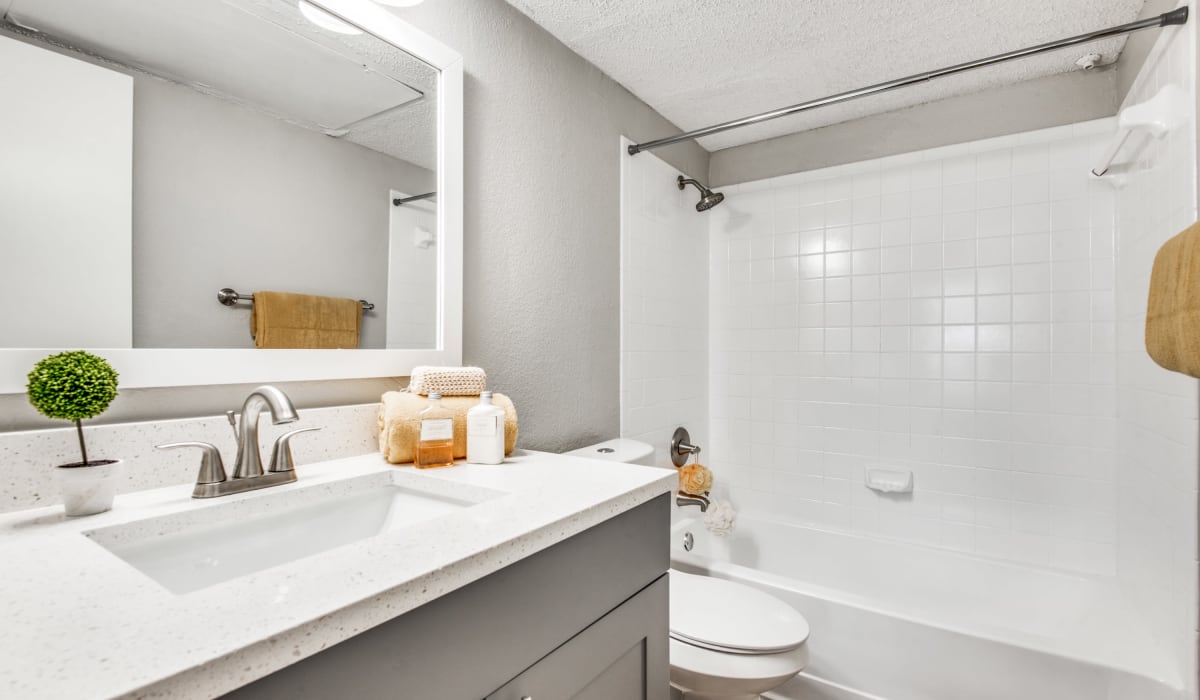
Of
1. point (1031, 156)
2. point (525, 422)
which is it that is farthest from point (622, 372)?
point (1031, 156)

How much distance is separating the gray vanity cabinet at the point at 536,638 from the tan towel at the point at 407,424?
0.42 meters

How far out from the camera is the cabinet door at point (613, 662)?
29.3 inches

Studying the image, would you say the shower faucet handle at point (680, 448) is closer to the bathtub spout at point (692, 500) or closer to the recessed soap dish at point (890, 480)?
the bathtub spout at point (692, 500)

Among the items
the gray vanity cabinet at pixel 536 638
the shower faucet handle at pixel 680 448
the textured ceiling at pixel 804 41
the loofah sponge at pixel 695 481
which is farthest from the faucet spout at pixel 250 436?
the shower faucet handle at pixel 680 448

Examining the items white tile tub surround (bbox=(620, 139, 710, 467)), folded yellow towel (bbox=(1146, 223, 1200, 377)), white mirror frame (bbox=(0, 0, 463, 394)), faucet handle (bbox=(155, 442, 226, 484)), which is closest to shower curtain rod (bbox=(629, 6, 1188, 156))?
white tile tub surround (bbox=(620, 139, 710, 467))

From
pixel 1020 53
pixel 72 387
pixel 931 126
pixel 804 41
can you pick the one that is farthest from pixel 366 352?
pixel 931 126

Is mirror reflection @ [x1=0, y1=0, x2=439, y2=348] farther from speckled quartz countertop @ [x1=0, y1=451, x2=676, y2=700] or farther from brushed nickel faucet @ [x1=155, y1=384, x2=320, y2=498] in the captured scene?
speckled quartz countertop @ [x1=0, y1=451, x2=676, y2=700]

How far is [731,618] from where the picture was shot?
4.85ft

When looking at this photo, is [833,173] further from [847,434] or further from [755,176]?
[847,434]

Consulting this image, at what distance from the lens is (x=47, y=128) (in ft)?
2.64

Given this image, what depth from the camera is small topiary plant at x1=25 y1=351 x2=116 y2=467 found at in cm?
72

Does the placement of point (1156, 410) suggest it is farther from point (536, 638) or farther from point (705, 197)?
point (536, 638)

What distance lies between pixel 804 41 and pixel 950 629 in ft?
5.99

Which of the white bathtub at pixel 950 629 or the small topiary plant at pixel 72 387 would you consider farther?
the white bathtub at pixel 950 629
